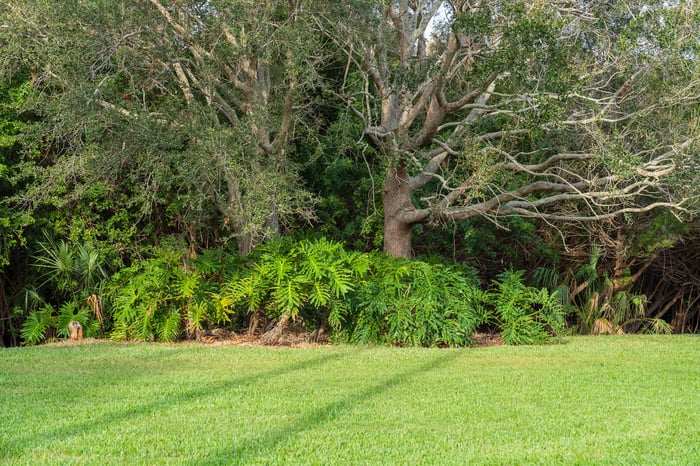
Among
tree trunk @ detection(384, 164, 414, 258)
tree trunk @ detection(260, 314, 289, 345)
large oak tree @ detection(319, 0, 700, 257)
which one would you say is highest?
large oak tree @ detection(319, 0, 700, 257)

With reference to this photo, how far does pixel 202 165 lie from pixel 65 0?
3.22 metres

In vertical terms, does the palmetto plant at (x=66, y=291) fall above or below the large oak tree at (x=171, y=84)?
below

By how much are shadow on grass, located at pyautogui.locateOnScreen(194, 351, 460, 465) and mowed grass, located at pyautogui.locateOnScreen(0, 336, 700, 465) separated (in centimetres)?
2

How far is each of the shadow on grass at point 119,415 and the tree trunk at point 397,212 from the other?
19.2ft

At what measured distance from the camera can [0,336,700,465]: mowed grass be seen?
241 inches

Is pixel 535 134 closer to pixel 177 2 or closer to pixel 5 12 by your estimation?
pixel 177 2

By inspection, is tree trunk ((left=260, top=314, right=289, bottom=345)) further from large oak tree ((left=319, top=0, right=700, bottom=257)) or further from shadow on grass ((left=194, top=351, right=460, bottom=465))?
shadow on grass ((left=194, top=351, right=460, bottom=465))

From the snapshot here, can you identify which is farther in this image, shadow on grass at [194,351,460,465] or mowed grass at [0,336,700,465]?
mowed grass at [0,336,700,465]

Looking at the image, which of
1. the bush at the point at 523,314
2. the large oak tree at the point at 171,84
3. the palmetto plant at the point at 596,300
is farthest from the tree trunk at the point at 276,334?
the palmetto plant at the point at 596,300

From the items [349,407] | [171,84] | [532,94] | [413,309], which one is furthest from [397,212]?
[349,407]

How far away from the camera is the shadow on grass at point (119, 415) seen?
630cm

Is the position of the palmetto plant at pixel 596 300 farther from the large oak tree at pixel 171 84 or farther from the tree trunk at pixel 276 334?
the large oak tree at pixel 171 84

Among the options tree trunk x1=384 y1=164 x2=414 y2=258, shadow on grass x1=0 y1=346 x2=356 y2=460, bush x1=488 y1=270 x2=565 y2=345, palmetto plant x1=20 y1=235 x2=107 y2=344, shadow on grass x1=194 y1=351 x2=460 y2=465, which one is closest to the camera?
shadow on grass x1=194 y1=351 x2=460 y2=465

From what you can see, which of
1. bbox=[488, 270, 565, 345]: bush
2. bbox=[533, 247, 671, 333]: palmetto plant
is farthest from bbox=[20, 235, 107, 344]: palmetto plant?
bbox=[533, 247, 671, 333]: palmetto plant
